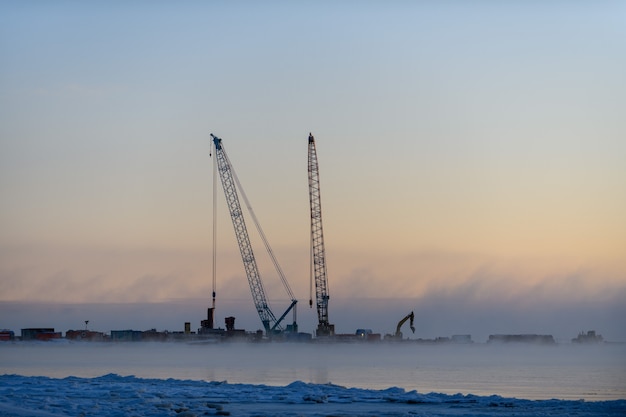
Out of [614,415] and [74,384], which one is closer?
[614,415]

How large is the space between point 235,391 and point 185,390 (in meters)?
2.35

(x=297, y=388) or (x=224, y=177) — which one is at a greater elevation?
(x=224, y=177)

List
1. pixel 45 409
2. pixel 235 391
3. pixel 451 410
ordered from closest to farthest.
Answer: pixel 45 409, pixel 451 410, pixel 235 391

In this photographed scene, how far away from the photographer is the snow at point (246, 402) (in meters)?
35.0

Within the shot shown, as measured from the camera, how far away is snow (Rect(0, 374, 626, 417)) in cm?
3503

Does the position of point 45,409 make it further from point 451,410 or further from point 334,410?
point 451,410

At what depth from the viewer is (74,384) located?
45.1m

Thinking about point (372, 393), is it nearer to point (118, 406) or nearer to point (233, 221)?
point (118, 406)

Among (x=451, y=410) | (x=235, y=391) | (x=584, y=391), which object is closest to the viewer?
(x=451, y=410)

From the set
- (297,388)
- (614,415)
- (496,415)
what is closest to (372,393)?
(297,388)

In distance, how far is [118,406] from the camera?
36.2 m

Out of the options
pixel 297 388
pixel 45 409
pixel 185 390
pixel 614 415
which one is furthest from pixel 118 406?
pixel 614 415

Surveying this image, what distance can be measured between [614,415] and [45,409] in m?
21.3

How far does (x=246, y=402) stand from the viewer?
3941 cm
